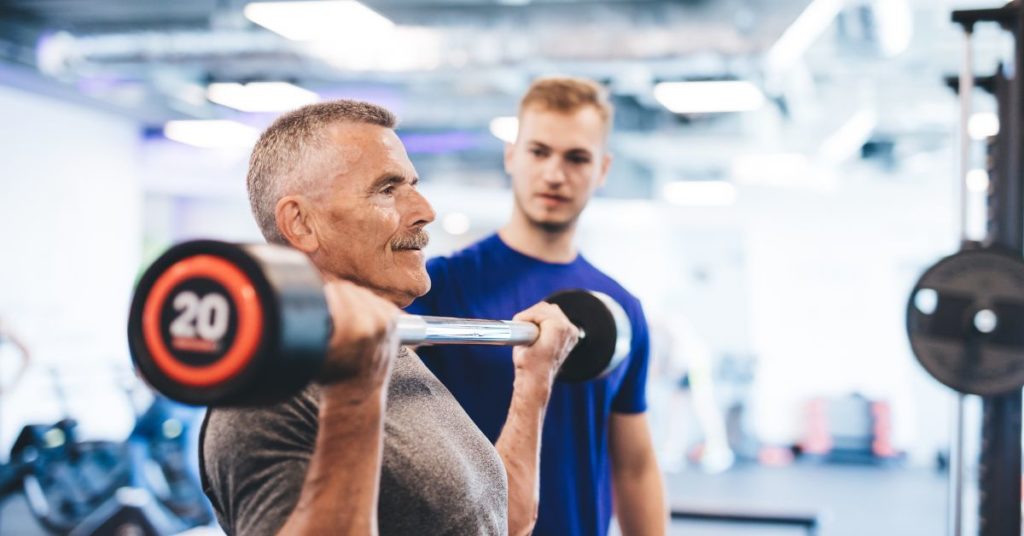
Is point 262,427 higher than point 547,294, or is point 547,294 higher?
point 547,294

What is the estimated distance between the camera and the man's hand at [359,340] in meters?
0.82

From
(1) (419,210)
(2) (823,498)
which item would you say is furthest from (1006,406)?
(2) (823,498)

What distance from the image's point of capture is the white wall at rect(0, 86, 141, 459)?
20.2 feet

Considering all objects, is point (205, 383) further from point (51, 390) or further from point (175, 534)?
point (51, 390)

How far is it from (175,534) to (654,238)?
25.5 feet

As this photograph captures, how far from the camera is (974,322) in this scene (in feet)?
7.91

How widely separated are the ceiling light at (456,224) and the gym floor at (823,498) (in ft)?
14.1

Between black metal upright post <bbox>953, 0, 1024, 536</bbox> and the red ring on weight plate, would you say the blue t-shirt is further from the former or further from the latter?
black metal upright post <bbox>953, 0, 1024, 536</bbox>

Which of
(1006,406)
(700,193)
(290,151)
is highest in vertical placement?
(700,193)

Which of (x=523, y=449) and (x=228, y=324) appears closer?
(x=228, y=324)

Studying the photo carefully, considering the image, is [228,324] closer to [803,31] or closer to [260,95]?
[803,31]

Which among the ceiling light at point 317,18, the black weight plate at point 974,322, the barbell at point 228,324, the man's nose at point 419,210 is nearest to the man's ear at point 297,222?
the man's nose at point 419,210

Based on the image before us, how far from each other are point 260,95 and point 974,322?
5137mm

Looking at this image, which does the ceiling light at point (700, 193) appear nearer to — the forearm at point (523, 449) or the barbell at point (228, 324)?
the forearm at point (523, 449)
